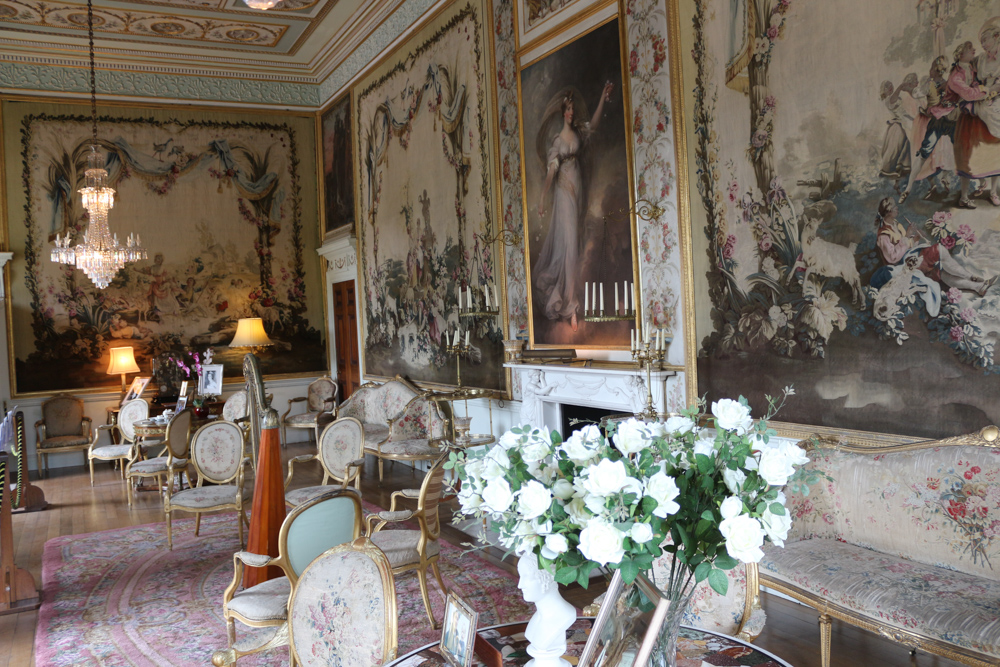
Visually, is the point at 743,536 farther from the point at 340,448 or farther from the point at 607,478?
the point at 340,448

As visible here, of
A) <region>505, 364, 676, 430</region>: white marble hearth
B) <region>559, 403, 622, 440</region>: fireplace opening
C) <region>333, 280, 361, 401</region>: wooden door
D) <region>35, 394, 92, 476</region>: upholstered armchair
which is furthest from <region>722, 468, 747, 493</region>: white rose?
<region>35, 394, 92, 476</region>: upholstered armchair

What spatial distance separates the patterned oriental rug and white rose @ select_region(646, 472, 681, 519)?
9.80ft

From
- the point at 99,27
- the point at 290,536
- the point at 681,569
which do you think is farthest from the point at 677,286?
the point at 99,27

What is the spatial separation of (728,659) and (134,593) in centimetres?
456

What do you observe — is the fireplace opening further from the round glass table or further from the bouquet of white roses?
the bouquet of white roses

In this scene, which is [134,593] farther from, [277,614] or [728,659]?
[728,659]

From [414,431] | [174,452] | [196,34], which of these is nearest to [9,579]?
[174,452]

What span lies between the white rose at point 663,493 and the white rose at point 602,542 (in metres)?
0.09

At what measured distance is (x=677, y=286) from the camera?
16.4 feet

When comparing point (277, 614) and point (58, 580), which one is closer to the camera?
point (277, 614)

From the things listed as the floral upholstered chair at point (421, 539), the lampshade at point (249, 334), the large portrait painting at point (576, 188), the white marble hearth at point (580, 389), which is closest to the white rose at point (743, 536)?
the floral upholstered chair at point (421, 539)

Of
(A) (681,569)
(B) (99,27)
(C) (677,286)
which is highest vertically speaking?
(B) (99,27)

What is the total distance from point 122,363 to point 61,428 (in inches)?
48.1

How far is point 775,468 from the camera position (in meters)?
1.43
